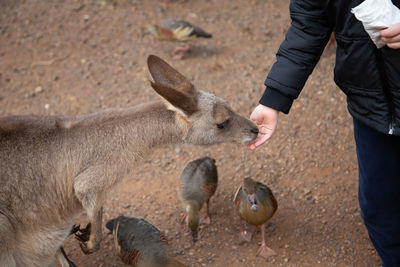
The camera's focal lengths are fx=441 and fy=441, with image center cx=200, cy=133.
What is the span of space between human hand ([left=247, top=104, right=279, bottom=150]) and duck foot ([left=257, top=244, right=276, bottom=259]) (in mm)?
888

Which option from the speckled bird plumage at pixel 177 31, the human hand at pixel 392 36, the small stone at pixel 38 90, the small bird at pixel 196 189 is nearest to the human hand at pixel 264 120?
the small bird at pixel 196 189

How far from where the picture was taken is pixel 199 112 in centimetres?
309

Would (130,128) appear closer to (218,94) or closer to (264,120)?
(264,120)

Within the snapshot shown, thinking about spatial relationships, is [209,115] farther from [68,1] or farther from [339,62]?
[68,1]

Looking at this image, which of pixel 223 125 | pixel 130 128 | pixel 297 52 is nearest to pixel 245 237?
pixel 223 125

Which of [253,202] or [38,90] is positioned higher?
[253,202]

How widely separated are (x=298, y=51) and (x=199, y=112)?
0.83m

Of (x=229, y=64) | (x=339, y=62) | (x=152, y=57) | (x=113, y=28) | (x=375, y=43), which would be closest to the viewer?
(x=375, y=43)

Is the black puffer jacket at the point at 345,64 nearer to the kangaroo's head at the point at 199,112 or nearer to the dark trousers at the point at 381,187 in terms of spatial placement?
the dark trousers at the point at 381,187

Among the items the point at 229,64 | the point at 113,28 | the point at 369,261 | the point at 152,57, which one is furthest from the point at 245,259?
the point at 113,28

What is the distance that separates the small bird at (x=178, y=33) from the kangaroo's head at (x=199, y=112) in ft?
9.06

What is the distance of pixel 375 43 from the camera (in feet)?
7.09

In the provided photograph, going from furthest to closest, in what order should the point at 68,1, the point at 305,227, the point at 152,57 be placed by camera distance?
the point at 68,1, the point at 305,227, the point at 152,57

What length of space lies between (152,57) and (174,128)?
50 centimetres
